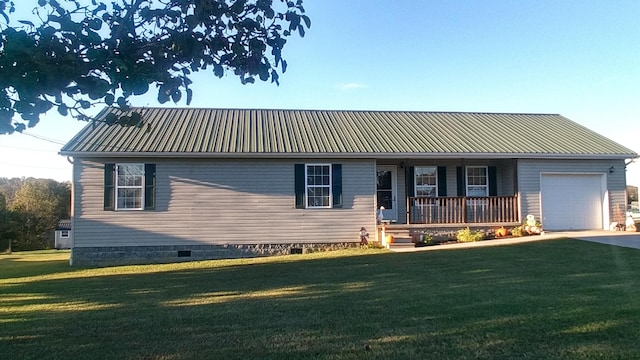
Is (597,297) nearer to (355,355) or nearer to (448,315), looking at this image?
(448,315)

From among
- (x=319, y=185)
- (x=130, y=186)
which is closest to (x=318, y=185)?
(x=319, y=185)

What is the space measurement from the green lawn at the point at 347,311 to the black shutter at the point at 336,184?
12.9 ft

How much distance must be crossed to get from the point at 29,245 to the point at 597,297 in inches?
1595

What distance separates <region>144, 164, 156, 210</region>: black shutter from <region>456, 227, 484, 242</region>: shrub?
9422 millimetres

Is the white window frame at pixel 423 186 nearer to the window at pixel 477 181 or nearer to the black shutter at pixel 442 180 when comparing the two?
the black shutter at pixel 442 180

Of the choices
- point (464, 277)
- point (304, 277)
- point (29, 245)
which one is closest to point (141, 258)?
point (304, 277)

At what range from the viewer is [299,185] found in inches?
584

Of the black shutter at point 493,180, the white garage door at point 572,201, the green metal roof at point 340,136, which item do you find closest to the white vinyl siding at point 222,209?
the green metal roof at point 340,136

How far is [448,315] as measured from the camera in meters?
5.89

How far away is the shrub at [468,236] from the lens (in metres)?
14.8

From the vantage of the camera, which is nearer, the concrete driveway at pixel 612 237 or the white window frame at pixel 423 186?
the concrete driveway at pixel 612 237

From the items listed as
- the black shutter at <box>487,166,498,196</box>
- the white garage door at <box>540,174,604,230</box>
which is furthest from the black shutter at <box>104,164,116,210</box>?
the white garage door at <box>540,174,604,230</box>

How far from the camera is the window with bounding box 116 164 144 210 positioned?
14.3m

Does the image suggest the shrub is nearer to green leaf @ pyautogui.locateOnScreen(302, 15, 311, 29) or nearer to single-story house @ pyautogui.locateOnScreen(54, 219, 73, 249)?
green leaf @ pyautogui.locateOnScreen(302, 15, 311, 29)
